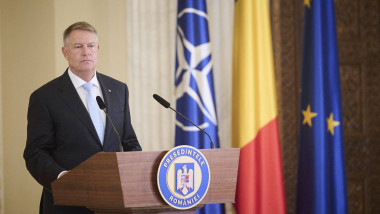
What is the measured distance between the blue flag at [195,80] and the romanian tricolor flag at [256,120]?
0.24 meters

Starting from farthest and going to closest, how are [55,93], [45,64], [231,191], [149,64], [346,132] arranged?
[346,132] < [149,64] < [45,64] < [55,93] < [231,191]

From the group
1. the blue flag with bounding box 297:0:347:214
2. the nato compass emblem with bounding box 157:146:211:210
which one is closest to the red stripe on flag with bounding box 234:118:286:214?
the blue flag with bounding box 297:0:347:214

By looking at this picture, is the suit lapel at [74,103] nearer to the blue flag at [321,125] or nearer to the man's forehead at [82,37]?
the man's forehead at [82,37]

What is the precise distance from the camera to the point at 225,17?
16.5 feet

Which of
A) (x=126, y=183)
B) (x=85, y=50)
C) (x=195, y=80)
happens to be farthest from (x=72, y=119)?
(x=195, y=80)

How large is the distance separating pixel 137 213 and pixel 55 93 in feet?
2.91

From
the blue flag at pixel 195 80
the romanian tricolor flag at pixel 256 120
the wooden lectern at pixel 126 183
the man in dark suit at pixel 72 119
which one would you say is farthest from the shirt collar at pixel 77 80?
the romanian tricolor flag at pixel 256 120

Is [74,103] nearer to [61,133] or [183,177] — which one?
[61,133]

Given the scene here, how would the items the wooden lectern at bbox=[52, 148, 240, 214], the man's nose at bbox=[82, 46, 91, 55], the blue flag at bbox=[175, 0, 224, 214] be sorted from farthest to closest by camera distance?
the blue flag at bbox=[175, 0, 224, 214] → the man's nose at bbox=[82, 46, 91, 55] → the wooden lectern at bbox=[52, 148, 240, 214]

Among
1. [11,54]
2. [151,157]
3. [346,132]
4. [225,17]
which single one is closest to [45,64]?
[11,54]

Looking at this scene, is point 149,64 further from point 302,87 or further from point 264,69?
point 302,87

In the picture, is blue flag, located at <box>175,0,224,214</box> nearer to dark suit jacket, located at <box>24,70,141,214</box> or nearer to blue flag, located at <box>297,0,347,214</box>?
blue flag, located at <box>297,0,347,214</box>

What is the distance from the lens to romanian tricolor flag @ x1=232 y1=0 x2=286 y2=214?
4.46m

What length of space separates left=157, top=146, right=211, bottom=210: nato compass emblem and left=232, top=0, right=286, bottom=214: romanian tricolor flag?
2253 millimetres
